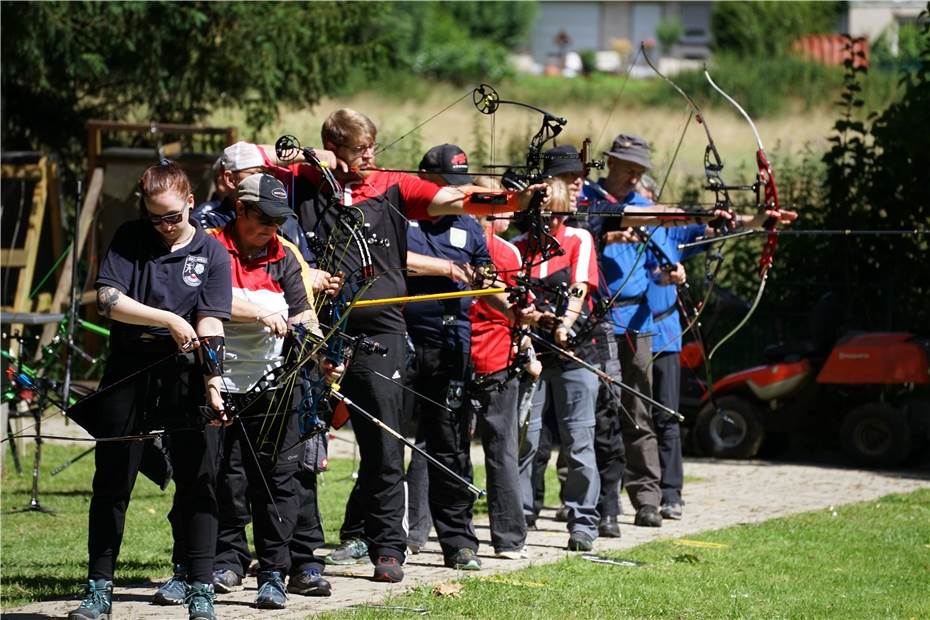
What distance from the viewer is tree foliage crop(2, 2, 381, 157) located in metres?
15.6

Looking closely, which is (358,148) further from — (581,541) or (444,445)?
(581,541)

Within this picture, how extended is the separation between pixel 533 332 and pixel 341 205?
1.73m

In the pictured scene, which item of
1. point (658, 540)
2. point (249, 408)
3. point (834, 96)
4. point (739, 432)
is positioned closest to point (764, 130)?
point (834, 96)

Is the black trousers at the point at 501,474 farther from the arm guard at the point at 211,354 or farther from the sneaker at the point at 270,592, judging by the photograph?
the arm guard at the point at 211,354

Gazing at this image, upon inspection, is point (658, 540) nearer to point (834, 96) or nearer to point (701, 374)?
point (701, 374)

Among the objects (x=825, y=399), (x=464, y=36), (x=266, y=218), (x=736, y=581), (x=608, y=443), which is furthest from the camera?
(x=464, y=36)

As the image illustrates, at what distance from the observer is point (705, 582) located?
291 inches

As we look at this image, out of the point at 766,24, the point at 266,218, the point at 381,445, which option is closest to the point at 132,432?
the point at 266,218

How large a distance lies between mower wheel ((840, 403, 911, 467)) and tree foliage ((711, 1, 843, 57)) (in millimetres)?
39818

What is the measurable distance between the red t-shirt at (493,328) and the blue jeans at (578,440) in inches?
20.4

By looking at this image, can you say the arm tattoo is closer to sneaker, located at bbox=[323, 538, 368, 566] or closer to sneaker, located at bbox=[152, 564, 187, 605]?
sneaker, located at bbox=[152, 564, 187, 605]

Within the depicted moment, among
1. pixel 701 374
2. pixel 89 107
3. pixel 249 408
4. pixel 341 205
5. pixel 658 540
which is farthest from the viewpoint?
pixel 89 107

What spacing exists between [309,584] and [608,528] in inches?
96.1

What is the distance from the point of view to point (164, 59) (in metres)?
16.5
